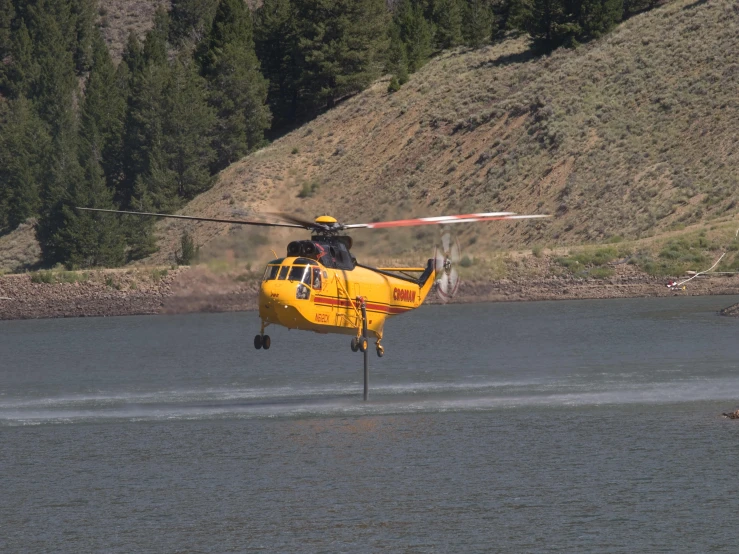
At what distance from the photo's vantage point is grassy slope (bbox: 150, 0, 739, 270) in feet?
392

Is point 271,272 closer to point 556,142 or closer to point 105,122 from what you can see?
point 556,142

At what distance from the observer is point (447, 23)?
512 ft

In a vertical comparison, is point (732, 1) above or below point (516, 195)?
above

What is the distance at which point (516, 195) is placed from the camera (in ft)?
413

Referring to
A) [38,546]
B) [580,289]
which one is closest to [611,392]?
[38,546]

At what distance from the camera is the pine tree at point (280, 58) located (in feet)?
497

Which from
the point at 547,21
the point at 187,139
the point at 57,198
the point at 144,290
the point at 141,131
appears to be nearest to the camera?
the point at 144,290

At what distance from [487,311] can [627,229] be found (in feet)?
46.7

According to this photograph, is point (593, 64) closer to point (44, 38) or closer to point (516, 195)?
point (516, 195)

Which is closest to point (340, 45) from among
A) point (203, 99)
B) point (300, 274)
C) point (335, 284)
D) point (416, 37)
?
point (416, 37)

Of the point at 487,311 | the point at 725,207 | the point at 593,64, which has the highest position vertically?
the point at 593,64

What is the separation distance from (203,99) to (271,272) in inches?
4052

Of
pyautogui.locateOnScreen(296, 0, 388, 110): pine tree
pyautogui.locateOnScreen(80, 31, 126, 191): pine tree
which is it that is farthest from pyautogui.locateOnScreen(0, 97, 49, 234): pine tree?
pyautogui.locateOnScreen(296, 0, 388, 110): pine tree

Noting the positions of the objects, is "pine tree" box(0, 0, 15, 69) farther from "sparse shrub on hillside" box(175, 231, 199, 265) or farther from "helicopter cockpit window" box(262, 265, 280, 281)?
"helicopter cockpit window" box(262, 265, 280, 281)
